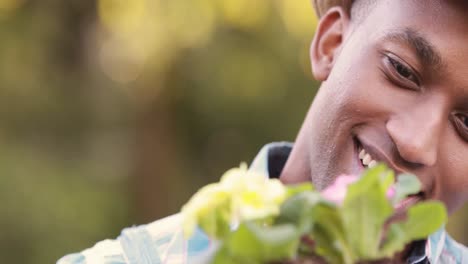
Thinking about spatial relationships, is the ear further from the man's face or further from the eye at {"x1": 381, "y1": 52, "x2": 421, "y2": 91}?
the eye at {"x1": 381, "y1": 52, "x2": 421, "y2": 91}

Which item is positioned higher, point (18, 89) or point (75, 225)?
point (18, 89)

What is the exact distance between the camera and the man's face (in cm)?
225

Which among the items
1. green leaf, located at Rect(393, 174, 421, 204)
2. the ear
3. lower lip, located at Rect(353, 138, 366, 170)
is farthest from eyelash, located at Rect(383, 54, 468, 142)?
green leaf, located at Rect(393, 174, 421, 204)

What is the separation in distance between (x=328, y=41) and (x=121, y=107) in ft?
23.0

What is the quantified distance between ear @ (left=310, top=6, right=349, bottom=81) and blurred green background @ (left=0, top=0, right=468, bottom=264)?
5.34 meters

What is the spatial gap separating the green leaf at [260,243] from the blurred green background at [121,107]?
22.0 ft

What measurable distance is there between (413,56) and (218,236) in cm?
106

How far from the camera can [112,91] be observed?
938 cm

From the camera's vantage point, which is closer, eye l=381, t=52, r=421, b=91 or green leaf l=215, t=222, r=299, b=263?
green leaf l=215, t=222, r=299, b=263

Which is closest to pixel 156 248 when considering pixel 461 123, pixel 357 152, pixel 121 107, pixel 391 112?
pixel 357 152

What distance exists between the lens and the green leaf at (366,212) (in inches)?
53.6

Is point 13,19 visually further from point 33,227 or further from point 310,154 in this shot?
point 310,154

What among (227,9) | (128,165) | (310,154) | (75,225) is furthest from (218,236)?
(128,165)

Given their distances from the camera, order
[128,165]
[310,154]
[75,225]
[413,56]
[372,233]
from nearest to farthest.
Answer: [372,233], [413,56], [310,154], [75,225], [128,165]
